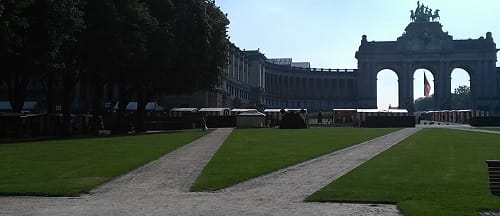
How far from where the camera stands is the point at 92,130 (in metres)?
58.7

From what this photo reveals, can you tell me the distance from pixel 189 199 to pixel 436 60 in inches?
6982

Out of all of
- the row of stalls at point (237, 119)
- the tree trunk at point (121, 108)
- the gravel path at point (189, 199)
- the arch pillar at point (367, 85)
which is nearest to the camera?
the gravel path at point (189, 199)

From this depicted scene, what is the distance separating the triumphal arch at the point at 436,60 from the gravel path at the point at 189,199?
165 meters

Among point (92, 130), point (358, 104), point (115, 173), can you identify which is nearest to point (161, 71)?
point (92, 130)

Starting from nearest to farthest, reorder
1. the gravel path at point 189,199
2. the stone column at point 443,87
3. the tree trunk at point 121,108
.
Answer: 1. the gravel path at point 189,199
2. the tree trunk at point 121,108
3. the stone column at point 443,87

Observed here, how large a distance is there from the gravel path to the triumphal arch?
540ft

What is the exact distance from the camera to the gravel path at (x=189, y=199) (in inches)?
547

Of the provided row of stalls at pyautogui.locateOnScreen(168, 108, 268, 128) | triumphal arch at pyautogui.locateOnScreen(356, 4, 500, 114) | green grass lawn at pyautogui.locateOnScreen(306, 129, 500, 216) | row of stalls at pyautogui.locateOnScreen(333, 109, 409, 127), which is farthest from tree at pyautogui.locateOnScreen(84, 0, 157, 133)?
triumphal arch at pyautogui.locateOnScreen(356, 4, 500, 114)

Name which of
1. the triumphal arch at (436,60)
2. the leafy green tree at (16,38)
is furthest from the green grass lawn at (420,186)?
the triumphal arch at (436,60)

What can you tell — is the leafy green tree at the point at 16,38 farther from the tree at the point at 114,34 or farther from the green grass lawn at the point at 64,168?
the green grass lawn at the point at 64,168

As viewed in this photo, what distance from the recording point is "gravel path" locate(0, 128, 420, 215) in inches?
547

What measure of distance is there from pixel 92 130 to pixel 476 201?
1912 inches

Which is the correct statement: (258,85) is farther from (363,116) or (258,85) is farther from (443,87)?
(363,116)

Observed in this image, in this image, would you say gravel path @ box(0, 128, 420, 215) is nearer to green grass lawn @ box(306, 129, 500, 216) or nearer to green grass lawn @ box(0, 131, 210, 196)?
green grass lawn @ box(306, 129, 500, 216)
